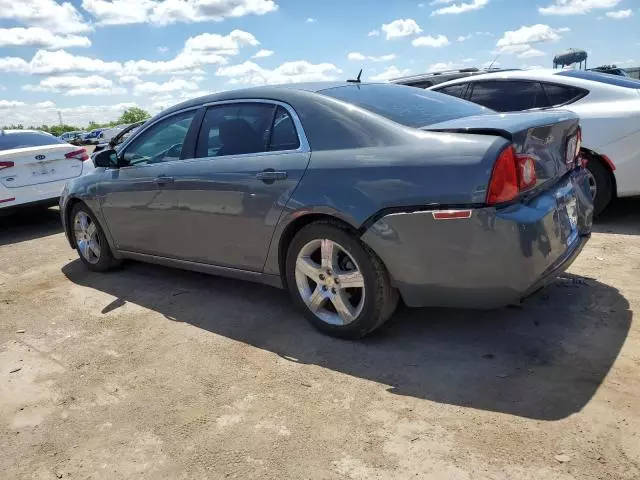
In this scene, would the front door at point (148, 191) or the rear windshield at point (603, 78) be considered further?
the rear windshield at point (603, 78)

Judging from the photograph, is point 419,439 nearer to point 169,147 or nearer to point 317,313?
point 317,313

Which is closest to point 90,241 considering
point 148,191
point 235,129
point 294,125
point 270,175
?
point 148,191

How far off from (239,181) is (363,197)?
1039 millimetres

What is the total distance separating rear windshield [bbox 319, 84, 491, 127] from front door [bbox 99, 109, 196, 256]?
137cm

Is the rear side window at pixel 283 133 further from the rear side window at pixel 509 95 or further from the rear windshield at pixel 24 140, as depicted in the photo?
the rear windshield at pixel 24 140

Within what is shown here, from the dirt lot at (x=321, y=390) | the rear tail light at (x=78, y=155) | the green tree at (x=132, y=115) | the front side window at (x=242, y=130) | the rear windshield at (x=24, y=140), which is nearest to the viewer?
the dirt lot at (x=321, y=390)

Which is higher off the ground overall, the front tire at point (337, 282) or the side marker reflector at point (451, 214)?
the side marker reflector at point (451, 214)

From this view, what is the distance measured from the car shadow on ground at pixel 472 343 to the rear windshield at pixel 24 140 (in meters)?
4.72

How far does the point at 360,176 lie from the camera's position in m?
3.17

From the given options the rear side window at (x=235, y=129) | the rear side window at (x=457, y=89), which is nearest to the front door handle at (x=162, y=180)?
the rear side window at (x=235, y=129)

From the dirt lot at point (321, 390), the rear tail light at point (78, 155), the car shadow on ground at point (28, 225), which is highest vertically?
the rear tail light at point (78, 155)

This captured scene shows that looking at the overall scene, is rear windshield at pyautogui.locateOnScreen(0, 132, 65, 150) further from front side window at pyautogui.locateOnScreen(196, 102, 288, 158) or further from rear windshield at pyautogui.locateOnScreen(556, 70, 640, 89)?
rear windshield at pyautogui.locateOnScreen(556, 70, 640, 89)

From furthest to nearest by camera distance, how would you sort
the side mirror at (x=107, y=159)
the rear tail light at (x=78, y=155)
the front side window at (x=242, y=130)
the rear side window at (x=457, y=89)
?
the rear tail light at (x=78, y=155), the rear side window at (x=457, y=89), the side mirror at (x=107, y=159), the front side window at (x=242, y=130)

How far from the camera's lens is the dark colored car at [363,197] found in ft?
9.41
